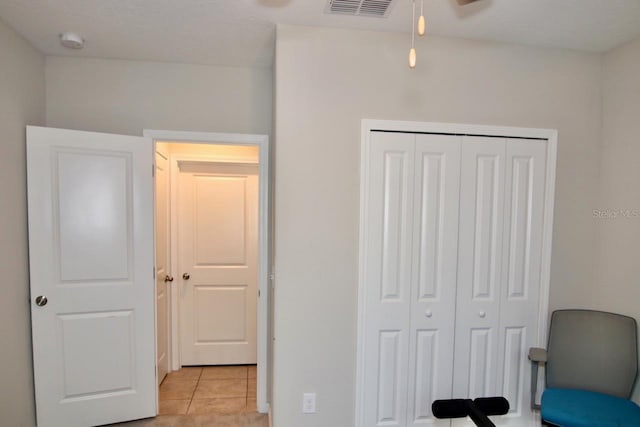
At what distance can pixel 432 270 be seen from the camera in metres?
2.01

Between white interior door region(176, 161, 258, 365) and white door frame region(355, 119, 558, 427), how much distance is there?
1.62 meters

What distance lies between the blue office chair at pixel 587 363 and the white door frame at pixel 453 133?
13 centimetres

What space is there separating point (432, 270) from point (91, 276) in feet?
7.31

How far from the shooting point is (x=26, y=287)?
2.04 meters

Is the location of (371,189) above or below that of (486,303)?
above

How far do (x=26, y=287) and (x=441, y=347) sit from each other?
2633 mm

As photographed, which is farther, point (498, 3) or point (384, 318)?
point (384, 318)

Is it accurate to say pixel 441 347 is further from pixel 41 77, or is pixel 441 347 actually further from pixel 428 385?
pixel 41 77

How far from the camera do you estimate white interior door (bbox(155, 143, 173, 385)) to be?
2.68m

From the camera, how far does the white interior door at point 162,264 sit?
2684 millimetres

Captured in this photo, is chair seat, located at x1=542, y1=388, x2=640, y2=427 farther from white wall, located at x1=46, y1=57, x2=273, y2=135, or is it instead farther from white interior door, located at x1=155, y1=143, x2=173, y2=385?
white interior door, located at x1=155, y1=143, x2=173, y2=385

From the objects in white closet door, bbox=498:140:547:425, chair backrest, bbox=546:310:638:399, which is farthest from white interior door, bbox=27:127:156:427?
chair backrest, bbox=546:310:638:399

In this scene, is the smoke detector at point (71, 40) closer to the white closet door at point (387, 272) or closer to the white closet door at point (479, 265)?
the white closet door at point (387, 272)

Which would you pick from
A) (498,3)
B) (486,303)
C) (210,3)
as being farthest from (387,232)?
(210,3)
